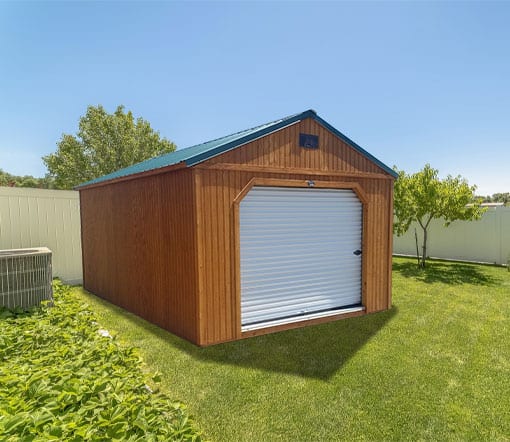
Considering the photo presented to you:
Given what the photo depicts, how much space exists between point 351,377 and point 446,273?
7995mm

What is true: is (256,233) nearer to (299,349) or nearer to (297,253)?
(297,253)

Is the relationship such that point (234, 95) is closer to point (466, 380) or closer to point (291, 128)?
point (291, 128)

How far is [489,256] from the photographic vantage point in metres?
11.2

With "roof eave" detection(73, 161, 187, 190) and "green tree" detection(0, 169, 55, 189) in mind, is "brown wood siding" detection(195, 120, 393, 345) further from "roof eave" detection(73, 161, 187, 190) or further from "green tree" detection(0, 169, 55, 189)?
"green tree" detection(0, 169, 55, 189)

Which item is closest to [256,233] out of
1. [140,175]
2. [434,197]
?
[140,175]

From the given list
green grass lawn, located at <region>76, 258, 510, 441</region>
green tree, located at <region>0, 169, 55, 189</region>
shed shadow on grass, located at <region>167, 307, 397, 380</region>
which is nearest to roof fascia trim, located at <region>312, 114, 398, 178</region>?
green grass lawn, located at <region>76, 258, 510, 441</region>

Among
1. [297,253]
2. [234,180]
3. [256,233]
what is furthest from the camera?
[297,253]

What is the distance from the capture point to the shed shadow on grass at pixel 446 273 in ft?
28.2

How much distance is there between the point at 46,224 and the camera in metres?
8.03

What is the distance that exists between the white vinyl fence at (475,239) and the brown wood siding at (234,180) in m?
8.27

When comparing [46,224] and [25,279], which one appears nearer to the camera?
[25,279]

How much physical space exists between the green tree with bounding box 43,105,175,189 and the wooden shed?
18786 millimetres

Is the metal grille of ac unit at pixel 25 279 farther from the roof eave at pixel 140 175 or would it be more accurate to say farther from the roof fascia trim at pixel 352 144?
the roof fascia trim at pixel 352 144

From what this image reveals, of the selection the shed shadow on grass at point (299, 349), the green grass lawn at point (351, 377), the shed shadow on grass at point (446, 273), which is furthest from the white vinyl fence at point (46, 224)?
the shed shadow on grass at point (446, 273)
